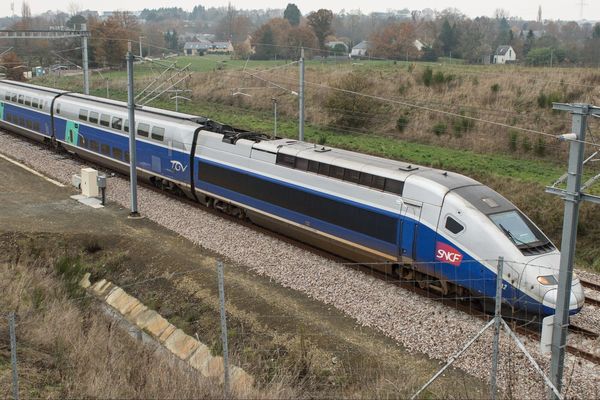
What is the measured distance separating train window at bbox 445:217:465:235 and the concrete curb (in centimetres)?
582

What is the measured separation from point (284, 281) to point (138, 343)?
4711 mm

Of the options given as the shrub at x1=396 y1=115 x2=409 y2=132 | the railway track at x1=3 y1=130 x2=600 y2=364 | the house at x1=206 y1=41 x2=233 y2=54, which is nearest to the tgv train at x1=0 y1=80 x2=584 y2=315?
the railway track at x1=3 y1=130 x2=600 y2=364

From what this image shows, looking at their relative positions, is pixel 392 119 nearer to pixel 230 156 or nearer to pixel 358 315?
pixel 230 156

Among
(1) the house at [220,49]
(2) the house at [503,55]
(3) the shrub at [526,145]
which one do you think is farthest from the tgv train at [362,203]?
(1) the house at [220,49]

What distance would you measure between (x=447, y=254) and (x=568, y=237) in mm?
4163

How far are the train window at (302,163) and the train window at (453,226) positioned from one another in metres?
5.18

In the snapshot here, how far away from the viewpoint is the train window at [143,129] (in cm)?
2478

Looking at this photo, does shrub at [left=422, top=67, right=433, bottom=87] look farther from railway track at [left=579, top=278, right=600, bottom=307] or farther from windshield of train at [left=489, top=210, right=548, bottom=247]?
windshield of train at [left=489, top=210, right=548, bottom=247]

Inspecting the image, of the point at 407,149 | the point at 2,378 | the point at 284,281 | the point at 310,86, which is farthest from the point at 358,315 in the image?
the point at 310,86

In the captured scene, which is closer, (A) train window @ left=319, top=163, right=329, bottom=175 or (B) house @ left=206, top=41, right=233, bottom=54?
(A) train window @ left=319, top=163, right=329, bottom=175


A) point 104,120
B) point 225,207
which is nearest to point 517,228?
point 225,207

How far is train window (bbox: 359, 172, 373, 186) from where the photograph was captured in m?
16.5

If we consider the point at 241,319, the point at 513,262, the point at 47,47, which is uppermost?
the point at 47,47

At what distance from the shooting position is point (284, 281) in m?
16.3
